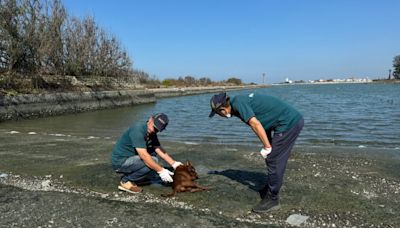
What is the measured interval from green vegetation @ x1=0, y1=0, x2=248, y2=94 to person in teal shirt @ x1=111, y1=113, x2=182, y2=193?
21.4 metres

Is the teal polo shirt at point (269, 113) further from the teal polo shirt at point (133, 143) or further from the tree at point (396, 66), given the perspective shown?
the tree at point (396, 66)

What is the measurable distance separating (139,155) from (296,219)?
2.68 metres

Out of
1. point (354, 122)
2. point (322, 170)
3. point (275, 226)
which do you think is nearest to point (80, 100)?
point (354, 122)

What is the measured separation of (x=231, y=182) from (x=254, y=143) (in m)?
8.03

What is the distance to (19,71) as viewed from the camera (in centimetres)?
2930

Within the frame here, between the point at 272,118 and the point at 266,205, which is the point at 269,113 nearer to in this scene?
the point at 272,118

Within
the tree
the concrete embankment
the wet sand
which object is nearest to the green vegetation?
the concrete embankment

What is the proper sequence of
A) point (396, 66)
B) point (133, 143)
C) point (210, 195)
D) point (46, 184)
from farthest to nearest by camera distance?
point (396, 66) < point (46, 184) < point (210, 195) < point (133, 143)

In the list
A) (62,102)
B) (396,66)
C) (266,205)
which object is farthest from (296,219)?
(396,66)

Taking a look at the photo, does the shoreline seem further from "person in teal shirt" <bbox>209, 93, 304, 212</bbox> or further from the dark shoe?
"person in teal shirt" <bbox>209, 93, 304, 212</bbox>

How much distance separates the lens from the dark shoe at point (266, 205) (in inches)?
236

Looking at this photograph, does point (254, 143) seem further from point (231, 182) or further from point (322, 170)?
Answer: point (231, 182)

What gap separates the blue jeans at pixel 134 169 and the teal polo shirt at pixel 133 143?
8 cm

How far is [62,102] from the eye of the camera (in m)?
30.1
